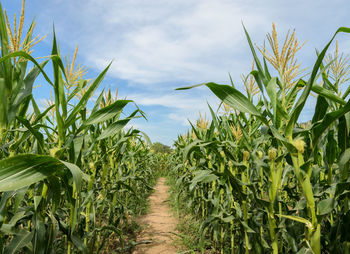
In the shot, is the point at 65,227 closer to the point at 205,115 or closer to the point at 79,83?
the point at 79,83

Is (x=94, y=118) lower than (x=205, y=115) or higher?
lower

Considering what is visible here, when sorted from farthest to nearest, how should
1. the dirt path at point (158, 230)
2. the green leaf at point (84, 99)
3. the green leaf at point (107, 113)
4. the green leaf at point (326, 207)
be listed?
the dirt path at point (158, 230), the green leaf at point (107, 113), the green leaf at point (84, 99), the green leaf at point (326, 207)

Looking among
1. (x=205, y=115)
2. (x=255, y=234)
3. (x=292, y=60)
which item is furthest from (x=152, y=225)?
(x=292, y=60)

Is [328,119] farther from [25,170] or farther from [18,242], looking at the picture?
[18,242]

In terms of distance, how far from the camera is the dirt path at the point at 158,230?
372 cm

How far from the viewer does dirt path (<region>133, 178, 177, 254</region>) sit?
3.72 metres

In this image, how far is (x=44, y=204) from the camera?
1.58m

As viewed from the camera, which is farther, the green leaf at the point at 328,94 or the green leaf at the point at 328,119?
the green leaf at the point at 328,94

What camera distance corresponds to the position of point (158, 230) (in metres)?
4.63

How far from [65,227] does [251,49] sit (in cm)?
193

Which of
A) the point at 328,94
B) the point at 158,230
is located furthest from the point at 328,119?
the point at 158,230

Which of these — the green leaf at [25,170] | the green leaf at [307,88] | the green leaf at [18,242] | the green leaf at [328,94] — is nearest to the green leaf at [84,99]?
the green leaf at [25,170]

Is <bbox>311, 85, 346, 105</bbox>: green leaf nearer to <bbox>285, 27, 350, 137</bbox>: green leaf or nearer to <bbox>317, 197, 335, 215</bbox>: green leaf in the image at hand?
<bbox>285, 27, 350, 137</bbox>: green leaf

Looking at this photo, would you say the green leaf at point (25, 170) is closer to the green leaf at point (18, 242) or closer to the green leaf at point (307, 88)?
the green leaf at point (18, 242)
